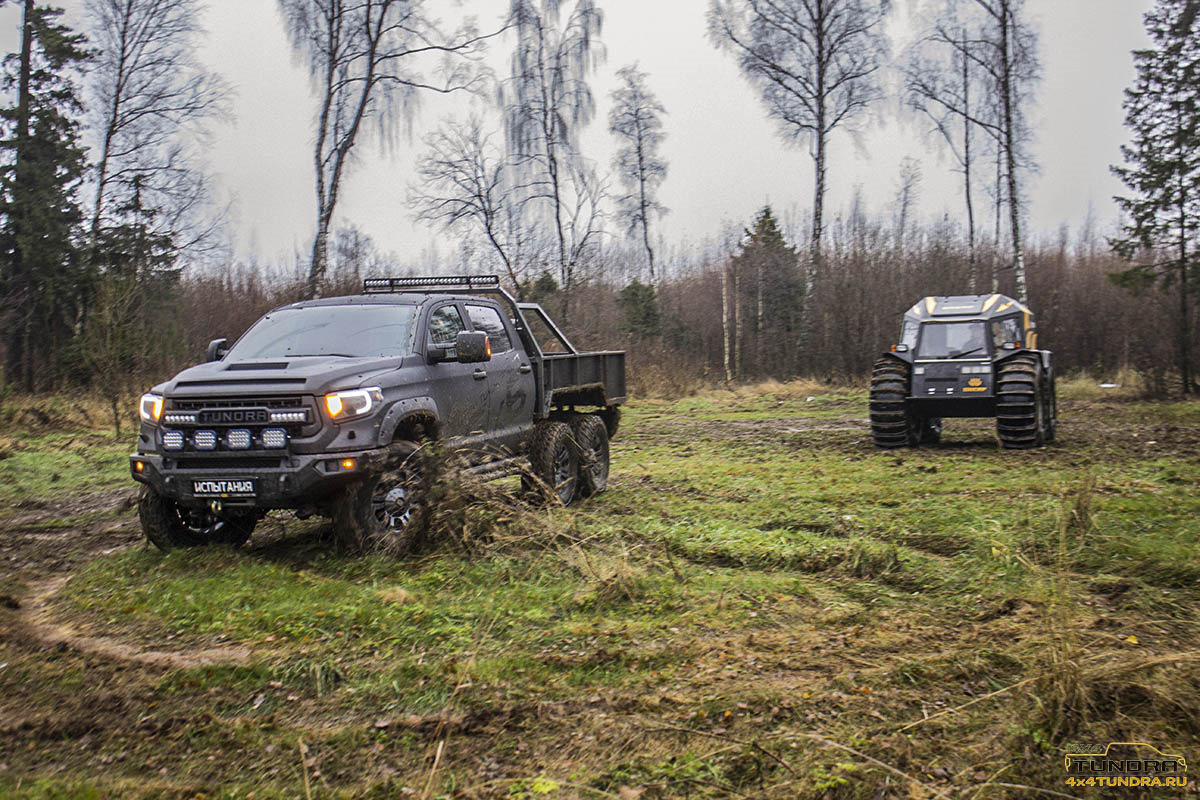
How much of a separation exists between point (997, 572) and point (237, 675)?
471 centimetres

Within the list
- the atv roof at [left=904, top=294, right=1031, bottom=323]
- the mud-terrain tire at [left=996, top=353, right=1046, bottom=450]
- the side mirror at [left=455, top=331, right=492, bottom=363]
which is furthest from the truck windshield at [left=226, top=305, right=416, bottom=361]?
the atv roof at [left=904, top=294, right=1031, bottom=323]

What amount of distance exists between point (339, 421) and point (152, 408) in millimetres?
1538

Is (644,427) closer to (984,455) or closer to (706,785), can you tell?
(984,455)

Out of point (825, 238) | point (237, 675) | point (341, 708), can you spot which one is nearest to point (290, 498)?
point (237, 675)

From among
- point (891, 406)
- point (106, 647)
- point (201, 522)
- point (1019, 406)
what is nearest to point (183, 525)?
point (201, 522)

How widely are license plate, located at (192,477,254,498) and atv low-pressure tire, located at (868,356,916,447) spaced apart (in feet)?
33.0

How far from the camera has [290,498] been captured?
6.68 meters

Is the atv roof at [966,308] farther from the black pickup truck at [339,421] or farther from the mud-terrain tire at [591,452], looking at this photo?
the black pickup truck at [339,421]

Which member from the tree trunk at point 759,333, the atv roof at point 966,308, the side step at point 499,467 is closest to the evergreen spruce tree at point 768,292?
the tree trunk at point 759,333

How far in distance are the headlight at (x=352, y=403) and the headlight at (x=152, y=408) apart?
4.50ft

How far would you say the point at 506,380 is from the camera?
9078 mm

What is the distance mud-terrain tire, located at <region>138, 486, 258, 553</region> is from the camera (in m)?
7.29

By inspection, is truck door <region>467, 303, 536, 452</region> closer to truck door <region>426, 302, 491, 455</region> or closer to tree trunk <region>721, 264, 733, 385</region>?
truck door <region>426, 302, 491, 455</region>

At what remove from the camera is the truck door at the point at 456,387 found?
26.1 ft
